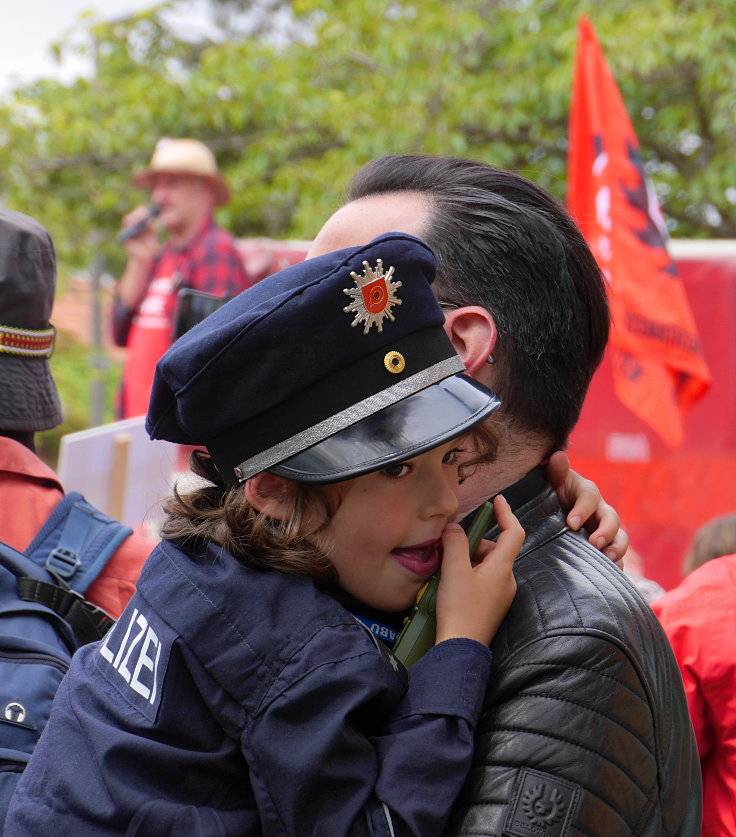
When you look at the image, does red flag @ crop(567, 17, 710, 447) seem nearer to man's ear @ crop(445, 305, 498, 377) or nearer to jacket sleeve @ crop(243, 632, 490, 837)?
man's ear @ crop(445, 305, 498, 377)

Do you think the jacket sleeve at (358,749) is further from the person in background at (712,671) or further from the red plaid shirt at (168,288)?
the red plaid shirt at (168,288)

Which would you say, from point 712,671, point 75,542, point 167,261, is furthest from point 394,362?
point 167,261

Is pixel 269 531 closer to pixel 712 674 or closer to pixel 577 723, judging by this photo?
pixel 577 723

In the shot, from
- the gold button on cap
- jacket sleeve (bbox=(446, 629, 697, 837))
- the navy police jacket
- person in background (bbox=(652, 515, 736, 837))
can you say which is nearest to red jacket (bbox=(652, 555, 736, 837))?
person in background (bbox=(652, 515, 736, 837))

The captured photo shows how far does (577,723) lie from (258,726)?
41 cm

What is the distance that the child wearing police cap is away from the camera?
4.51 feet

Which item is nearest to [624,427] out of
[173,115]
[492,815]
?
[492,815]

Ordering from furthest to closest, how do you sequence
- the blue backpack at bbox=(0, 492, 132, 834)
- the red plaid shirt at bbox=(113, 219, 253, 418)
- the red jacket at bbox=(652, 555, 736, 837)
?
the red plaid shirt at bbox=(113, 219, 253, 418), the red jacket at bbox=(652, 555, 736, 837), the blue backpack at bbox=(0, 492, 132, 834)

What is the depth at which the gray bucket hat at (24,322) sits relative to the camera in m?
2.37

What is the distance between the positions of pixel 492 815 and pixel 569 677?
202mm

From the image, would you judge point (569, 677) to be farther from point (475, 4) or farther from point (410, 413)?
point (475, 4)

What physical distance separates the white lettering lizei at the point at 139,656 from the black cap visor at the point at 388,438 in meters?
0.29

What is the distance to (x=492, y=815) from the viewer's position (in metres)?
1.38

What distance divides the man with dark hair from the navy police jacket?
0.25 ft
